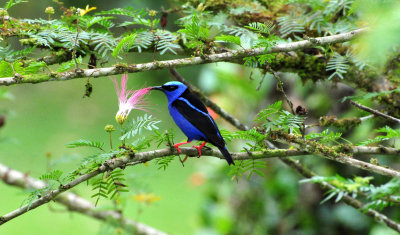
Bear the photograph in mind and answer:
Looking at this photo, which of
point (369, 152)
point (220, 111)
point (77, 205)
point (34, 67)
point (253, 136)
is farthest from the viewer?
point (77, 205)

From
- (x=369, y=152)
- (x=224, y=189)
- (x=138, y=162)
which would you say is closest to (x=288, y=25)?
(x=369, y=152)

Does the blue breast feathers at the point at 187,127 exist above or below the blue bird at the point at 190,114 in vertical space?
below

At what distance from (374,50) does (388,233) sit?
10.4 ft

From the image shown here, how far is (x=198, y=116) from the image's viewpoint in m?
2.35

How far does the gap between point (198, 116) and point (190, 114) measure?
52mm

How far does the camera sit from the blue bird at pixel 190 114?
227 cm

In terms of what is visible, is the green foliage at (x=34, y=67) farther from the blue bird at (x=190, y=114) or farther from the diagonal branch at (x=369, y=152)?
the diagonal branch at (x=369, y=152)

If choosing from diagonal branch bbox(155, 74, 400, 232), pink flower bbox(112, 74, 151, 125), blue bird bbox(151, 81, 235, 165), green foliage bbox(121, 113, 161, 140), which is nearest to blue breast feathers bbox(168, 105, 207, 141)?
blue bird bbox(151, 81, 235, 165)

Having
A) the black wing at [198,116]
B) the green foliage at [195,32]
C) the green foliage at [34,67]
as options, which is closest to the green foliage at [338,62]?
the black wing at [198,116]

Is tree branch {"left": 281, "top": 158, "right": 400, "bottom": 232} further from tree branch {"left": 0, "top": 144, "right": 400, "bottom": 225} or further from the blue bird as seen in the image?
the blue bird

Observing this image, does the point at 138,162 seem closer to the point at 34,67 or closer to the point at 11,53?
the point at 34,67

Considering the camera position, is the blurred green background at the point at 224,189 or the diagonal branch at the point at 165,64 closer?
the diagonal branch at the point at 165,64

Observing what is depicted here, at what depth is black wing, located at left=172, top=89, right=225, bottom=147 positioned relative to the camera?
223 centimetres

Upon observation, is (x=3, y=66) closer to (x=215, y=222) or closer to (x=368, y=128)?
(x=368, y=128)
